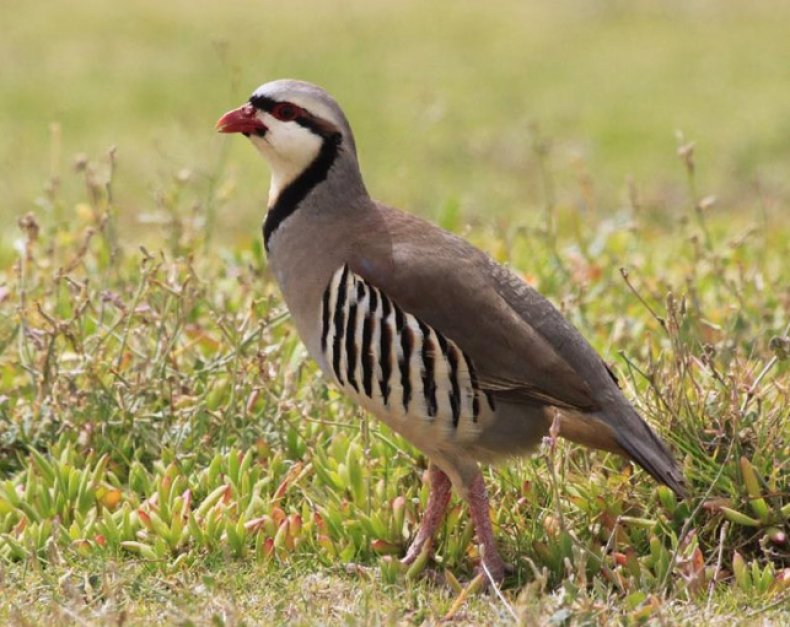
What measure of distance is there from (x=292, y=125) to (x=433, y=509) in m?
1.26

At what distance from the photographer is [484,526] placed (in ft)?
15.1

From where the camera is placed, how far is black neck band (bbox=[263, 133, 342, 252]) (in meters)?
4.88

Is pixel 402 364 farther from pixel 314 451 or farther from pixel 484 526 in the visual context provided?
pixel 314 451

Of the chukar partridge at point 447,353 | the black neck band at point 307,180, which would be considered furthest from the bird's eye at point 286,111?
the chukar partridge at point 447,353

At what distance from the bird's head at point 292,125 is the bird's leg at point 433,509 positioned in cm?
103

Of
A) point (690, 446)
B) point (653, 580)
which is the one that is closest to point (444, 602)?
point (653, 580)

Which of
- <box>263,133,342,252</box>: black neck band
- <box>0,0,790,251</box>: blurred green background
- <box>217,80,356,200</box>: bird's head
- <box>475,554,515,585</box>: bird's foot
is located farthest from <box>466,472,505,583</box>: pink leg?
<box>0,0,790,251</box>: blurred green background

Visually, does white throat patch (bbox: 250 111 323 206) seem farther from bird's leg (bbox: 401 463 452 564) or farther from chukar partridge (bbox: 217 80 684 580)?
bird's leg (bbox: 401 463 452 564)

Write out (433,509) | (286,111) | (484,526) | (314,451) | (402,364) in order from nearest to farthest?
(402,364)
(484,526)
(433,509)
(286,111)
(314,451)

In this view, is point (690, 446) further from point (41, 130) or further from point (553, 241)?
point (41, 130)

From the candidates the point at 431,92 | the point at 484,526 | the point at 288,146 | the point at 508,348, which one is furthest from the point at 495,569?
the point at 431,92

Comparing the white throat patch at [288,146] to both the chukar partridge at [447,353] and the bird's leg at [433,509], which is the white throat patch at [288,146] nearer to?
the chukar partridge at [447,353]

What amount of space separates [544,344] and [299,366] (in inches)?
48.1

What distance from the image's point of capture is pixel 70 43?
15.1m
